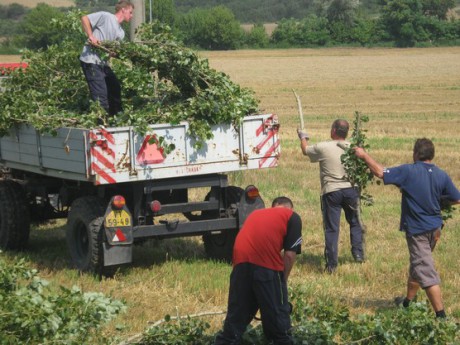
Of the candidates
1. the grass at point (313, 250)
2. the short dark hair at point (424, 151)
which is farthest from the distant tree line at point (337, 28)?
the short dark hair at point (424, 151)

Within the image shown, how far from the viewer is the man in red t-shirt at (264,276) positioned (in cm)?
678

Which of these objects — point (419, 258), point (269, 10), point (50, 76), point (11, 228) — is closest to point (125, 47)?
point (50, 76)

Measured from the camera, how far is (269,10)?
161375 mm

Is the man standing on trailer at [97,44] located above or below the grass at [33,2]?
below

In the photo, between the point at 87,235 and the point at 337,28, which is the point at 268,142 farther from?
the point at 337,28

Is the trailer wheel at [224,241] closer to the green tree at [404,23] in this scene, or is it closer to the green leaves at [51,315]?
the green leaves at [51,315]

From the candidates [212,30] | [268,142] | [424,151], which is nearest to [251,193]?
[268,142]

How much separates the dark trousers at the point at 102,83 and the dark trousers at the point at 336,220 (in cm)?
255

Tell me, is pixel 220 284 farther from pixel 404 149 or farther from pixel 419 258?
pixel 404 149

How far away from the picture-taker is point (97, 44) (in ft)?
35.0

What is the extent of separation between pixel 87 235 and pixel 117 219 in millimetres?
701

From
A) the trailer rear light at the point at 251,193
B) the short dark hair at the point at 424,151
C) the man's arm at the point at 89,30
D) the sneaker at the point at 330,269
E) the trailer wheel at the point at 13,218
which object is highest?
the man's arm at the point at 89,30

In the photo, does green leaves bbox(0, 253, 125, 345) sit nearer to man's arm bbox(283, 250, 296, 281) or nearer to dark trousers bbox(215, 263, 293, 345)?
dark trousers bbox(215, 263, 293, 345)

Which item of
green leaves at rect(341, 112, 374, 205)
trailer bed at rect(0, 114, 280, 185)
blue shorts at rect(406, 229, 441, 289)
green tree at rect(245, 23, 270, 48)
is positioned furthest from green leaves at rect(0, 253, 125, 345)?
green tree at rect(245, 23, 270, 48)
